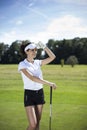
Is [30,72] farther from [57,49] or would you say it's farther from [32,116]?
[57,49]

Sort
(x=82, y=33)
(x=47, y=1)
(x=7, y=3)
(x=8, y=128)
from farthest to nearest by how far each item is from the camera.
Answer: (x=82, y=33)
(x=47, y=1)
(x=7, y=3)
(x=8, y=128)

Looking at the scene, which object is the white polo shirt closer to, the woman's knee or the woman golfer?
the woman golfer

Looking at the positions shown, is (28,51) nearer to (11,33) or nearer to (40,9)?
(40,9)

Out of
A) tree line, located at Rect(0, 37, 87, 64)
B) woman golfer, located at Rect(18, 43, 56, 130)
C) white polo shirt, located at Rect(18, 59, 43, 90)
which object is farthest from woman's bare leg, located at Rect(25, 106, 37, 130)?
tree line, located at Rect(0, 37, 87, 64)

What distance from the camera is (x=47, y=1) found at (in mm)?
6816

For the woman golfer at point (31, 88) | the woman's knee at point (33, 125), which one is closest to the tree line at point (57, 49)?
the woman golfer at point (31, 88)

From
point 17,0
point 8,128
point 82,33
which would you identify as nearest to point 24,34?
point 17,0

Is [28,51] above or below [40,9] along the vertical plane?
below

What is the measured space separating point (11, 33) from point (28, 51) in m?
5.19

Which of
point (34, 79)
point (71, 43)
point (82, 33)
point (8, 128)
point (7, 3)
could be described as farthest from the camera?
point (71, 43)

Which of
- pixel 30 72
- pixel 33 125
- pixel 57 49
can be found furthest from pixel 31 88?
pixel 57 49

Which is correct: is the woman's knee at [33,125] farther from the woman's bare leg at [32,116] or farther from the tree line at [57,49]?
the tree line at [57,49]

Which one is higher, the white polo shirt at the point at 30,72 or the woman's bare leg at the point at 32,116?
the white polo shirt at the point at 30,72

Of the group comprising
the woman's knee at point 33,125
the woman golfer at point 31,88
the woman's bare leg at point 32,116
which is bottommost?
the woman's knee at point 33,125
